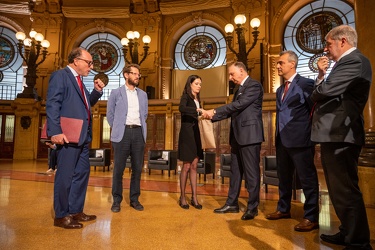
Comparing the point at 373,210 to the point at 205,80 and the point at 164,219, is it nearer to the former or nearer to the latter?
the point at 164,219

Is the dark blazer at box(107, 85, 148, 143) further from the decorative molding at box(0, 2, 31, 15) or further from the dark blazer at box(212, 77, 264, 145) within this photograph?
the decorative molding at box(0, 2, 31, 15)

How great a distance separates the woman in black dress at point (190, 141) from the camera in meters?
3.22

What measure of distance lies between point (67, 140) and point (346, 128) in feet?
7.22

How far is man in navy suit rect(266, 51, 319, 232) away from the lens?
2.53 m

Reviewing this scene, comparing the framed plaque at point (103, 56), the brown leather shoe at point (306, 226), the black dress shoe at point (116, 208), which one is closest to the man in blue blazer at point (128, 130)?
the black dress shoe at point (116, 208)

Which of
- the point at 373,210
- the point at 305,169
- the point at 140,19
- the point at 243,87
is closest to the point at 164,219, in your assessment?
the point at 305,169

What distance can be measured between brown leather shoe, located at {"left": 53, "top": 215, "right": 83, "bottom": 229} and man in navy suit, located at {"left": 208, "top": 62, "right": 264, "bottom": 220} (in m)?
1.43

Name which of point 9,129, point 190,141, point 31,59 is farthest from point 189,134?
point 9,129

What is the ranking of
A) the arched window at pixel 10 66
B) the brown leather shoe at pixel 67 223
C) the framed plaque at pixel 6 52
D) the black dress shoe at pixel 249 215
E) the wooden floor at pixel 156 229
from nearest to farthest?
the wooden floor at pixel 156 229 → the brown leather shoe at pixel 67 223 → the black dress shoe at pixel 249 215 → the arched window at pixel 10 66 → the framed plaque at pixel 6 52

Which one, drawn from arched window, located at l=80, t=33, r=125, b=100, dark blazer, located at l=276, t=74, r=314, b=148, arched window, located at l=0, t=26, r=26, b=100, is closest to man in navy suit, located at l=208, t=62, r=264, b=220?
dark blazer, located at l=276, t=74, r=314, b=148

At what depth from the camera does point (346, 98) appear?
6.23 feet

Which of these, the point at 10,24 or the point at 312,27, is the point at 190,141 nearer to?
the point at 312,27

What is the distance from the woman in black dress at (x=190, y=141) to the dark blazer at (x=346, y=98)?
1.52m

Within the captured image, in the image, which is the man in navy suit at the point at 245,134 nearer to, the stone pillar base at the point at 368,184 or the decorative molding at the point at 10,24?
the stone pillar base at the point at 368,184
